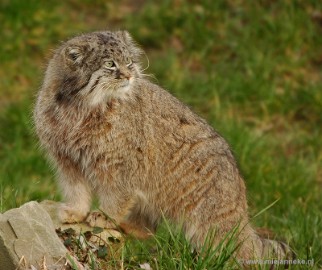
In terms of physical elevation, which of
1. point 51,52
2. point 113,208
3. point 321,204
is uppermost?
point 51,52

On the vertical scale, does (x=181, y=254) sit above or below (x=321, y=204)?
above

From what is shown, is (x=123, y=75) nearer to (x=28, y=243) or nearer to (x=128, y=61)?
(x=128, y=61)

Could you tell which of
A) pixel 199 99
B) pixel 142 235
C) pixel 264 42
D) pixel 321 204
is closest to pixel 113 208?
pixel 142 235

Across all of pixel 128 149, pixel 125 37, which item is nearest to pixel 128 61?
pixel 125 37

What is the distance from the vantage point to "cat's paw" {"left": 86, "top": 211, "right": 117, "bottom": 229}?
19.9ft

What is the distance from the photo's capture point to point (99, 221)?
6.08 meters

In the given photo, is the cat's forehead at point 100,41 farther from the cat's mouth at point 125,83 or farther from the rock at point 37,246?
the rock at point 37,246

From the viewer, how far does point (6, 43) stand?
35.7ft

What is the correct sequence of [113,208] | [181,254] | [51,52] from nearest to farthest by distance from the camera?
[181,254]
[113,208]
[51,52]

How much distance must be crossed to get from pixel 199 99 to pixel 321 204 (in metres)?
2.61

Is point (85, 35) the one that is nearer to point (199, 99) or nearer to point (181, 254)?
point (181, 254)

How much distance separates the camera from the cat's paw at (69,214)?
19.8ft

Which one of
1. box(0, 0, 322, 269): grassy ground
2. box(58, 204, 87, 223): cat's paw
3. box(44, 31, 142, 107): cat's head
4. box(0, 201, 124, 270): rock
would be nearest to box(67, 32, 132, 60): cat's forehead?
box(44, 31, 142, 107): cat's head

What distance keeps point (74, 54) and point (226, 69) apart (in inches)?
194
